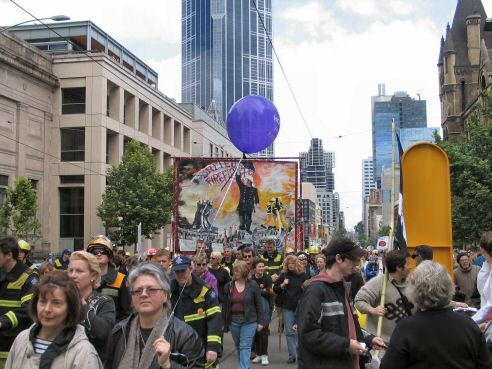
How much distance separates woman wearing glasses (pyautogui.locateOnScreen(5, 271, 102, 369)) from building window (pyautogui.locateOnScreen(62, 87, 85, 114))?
43143mm

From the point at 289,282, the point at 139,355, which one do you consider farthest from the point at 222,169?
the point at 139,355

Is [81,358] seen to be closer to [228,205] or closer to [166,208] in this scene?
[228,205]

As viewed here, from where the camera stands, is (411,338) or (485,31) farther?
(485,31)

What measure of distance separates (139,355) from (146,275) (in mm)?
447

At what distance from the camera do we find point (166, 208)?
141 feet

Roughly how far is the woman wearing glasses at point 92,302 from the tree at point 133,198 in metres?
35.9

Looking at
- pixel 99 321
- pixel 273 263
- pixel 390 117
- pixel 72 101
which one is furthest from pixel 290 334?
pixel 390 117

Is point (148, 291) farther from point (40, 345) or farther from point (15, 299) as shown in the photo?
point (15, 299)

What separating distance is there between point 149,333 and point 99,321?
1.01m

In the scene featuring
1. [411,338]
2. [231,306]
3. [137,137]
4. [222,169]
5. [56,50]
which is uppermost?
[56,50]

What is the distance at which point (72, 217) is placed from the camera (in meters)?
44.6

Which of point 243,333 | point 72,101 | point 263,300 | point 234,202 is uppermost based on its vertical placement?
point 72,101

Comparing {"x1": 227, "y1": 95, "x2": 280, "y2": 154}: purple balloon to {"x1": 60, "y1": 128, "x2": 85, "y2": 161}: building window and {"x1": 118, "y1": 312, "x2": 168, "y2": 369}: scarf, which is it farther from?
{"x1": 60, "y1": 128, "x2": 85, "y2": 161}: building window

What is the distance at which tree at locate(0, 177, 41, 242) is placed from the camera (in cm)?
3238
